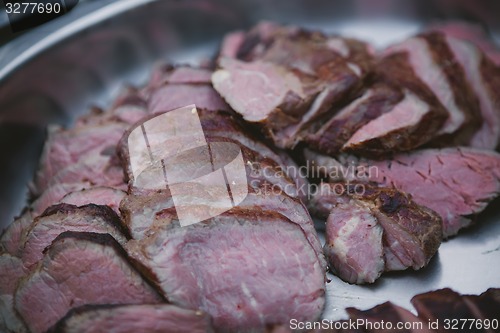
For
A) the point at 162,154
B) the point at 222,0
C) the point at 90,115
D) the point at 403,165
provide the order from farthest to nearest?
the point at 222,0
the point at 90,115
the point at 403,165
the point at 162,154

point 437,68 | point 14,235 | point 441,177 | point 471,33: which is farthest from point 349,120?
point 14,235

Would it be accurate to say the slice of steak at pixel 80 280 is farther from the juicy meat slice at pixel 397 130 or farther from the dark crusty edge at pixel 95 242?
the juicy meat slice at pixel 397 130

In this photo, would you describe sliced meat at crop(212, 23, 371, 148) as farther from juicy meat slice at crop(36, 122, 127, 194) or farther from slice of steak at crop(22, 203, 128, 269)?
slice of steak at crop(22, 203, 128, 269)

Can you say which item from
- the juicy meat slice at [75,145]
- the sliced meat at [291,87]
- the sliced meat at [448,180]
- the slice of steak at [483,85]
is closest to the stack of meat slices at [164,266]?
the sliced meat at [291,87]

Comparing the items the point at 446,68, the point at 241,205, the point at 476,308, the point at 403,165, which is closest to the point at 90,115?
the point at 241,205

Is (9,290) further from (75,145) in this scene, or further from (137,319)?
(75,145)

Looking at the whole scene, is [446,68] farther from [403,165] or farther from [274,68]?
[274,68]
